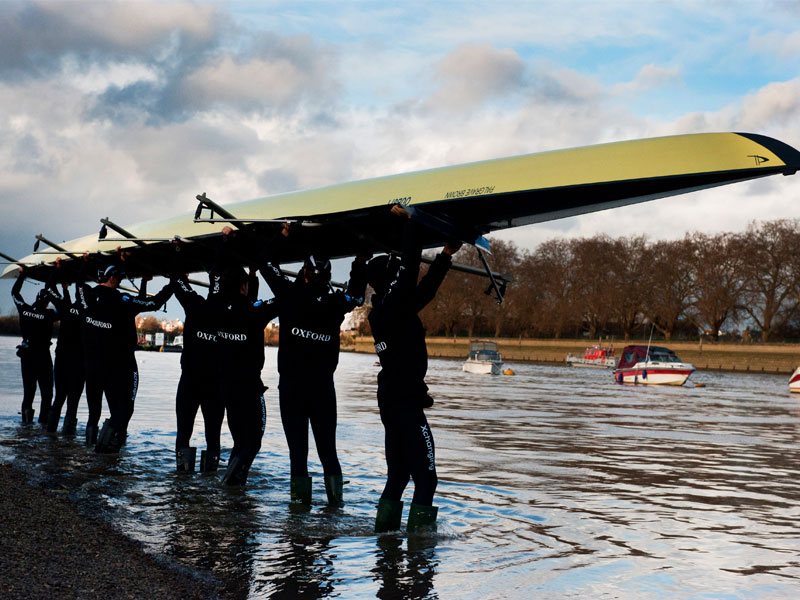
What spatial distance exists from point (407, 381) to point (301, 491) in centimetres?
153

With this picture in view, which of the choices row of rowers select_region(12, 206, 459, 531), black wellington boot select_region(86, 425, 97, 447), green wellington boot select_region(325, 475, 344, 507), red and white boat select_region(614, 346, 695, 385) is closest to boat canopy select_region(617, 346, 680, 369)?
red and white boat select_region(614, 346, 695, 385)

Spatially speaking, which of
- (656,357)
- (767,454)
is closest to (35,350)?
(767,454)

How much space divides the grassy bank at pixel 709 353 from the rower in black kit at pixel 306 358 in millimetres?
62509

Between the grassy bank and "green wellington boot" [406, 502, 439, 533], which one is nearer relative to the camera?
"green wellington boot" [406, 502, 439, 533]

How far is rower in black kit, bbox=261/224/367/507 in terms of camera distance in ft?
20.3

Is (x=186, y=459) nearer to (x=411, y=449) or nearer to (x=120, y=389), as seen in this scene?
(x=120, y=389)

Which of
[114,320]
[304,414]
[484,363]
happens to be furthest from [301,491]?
[484,363]

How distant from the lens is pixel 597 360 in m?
68.0

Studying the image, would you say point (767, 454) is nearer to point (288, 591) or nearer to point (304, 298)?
point (304, 298)

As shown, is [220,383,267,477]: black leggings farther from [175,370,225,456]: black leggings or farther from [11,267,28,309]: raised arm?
[11,267,28,309]: raised arm

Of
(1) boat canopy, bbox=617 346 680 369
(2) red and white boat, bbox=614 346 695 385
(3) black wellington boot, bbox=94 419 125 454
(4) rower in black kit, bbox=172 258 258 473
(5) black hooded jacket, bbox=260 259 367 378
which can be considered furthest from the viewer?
(1) boat canopy, bbox=617 346 680 369

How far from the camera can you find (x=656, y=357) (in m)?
38.3

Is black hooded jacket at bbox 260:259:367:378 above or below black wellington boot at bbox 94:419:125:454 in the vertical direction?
above

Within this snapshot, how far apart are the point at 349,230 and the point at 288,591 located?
3.63 metres
